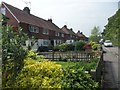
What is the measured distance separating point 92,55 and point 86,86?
1534cm

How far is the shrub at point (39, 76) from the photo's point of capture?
21.9ft

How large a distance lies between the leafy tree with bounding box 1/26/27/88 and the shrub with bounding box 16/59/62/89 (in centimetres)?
48

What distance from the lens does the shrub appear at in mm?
6684

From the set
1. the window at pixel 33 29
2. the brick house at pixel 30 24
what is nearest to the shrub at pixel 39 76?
the brick house at pixel 30 24

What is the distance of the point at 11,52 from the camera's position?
6051 mm

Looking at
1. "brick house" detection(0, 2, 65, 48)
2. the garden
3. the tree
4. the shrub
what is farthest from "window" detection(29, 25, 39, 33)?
the garden

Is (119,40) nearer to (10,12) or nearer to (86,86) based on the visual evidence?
(10,12)

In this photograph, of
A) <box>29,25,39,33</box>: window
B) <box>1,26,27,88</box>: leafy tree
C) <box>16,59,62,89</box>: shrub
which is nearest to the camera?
<box>1,26,27,88</box>: leafy tree

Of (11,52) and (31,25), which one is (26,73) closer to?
(11,52)

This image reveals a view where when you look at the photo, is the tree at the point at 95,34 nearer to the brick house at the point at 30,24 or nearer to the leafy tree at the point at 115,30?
the leafy tree at the point at 115,30

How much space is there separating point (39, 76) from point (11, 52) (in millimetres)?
1391

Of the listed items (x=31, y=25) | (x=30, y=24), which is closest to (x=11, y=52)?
(x=30, y=24)

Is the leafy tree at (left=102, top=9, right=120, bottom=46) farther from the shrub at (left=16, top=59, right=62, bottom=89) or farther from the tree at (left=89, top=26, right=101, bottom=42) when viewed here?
the shrub at (left=16, top=59, right=62, bottom=89)

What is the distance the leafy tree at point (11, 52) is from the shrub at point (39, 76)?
1.59 feet
